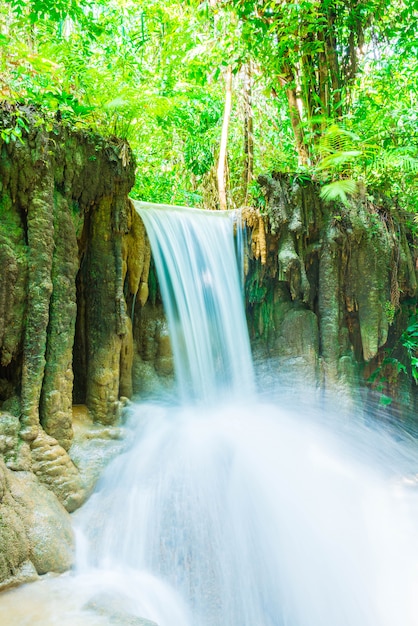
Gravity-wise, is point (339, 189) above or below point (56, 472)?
above

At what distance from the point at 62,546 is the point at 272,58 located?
27.0 ft

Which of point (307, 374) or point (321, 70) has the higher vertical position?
point (321, 70)

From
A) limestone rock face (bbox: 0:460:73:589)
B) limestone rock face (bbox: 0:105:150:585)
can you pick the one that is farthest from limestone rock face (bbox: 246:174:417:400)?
limestone rock face (bbox: 0:460:73:589)

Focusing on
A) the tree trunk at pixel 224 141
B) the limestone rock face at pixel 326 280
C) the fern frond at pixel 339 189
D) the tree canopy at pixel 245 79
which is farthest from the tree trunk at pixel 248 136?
the fern frond at pixel 339 189

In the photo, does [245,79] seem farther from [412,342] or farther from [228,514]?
[228,514]

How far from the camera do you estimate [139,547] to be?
409 centimetres

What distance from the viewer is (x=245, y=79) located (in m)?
10.3

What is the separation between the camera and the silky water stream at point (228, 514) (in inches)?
144

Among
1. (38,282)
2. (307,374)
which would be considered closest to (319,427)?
(307,374)

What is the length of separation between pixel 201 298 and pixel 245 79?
241 inches

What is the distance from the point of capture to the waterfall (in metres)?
6.72

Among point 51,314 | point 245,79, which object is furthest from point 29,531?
point 245,79

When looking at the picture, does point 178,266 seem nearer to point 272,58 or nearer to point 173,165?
point 272,58

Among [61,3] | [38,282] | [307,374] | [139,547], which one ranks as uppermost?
[61,3]
